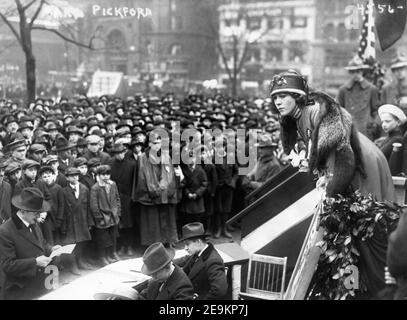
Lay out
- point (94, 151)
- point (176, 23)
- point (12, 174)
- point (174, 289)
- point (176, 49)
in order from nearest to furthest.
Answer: point (174, 289) < point (12, 174) < point (94, 151) < point (176, 23) < point (176, 49)

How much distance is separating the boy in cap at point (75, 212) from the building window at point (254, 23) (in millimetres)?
28554

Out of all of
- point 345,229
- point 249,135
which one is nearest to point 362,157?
point 345,229

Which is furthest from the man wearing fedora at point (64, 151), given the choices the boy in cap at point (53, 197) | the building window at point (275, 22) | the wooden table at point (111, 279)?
the building window at point (275, 22)

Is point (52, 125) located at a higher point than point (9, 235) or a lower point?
higher

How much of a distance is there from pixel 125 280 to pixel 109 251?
3.50 metres

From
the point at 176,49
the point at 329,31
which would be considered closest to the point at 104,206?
the point at 176,49

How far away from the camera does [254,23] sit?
3753 centimetres

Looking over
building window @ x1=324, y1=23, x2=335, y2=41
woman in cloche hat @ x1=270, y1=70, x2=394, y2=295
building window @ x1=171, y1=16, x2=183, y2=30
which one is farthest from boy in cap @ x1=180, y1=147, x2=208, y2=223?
building window @ x1=324, y1=23, x2=335, y2=41

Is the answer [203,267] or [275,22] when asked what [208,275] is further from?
[275,22]

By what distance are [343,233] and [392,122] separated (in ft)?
7.86

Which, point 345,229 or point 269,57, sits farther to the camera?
point 269,57
